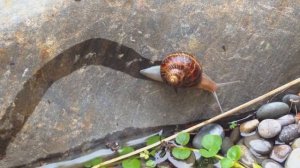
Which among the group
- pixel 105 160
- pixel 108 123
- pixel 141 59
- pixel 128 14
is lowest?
pixel 105 160

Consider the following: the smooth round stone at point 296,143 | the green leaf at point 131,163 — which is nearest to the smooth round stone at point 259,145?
the smooth round stone at point 296,143

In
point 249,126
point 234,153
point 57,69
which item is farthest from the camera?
point 249,126

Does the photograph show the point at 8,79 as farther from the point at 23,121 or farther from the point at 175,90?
the point at 175,90

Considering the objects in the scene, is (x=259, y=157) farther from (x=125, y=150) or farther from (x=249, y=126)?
(x=125, y=150)

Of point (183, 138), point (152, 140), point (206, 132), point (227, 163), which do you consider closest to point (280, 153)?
point (227, 163)

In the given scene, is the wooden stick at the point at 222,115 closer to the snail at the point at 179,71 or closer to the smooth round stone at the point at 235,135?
the smooth round stone at the point at 235,135

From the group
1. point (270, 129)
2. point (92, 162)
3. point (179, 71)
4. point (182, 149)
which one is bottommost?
point (92, 162)

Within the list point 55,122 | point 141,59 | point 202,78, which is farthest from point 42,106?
point 202,78
